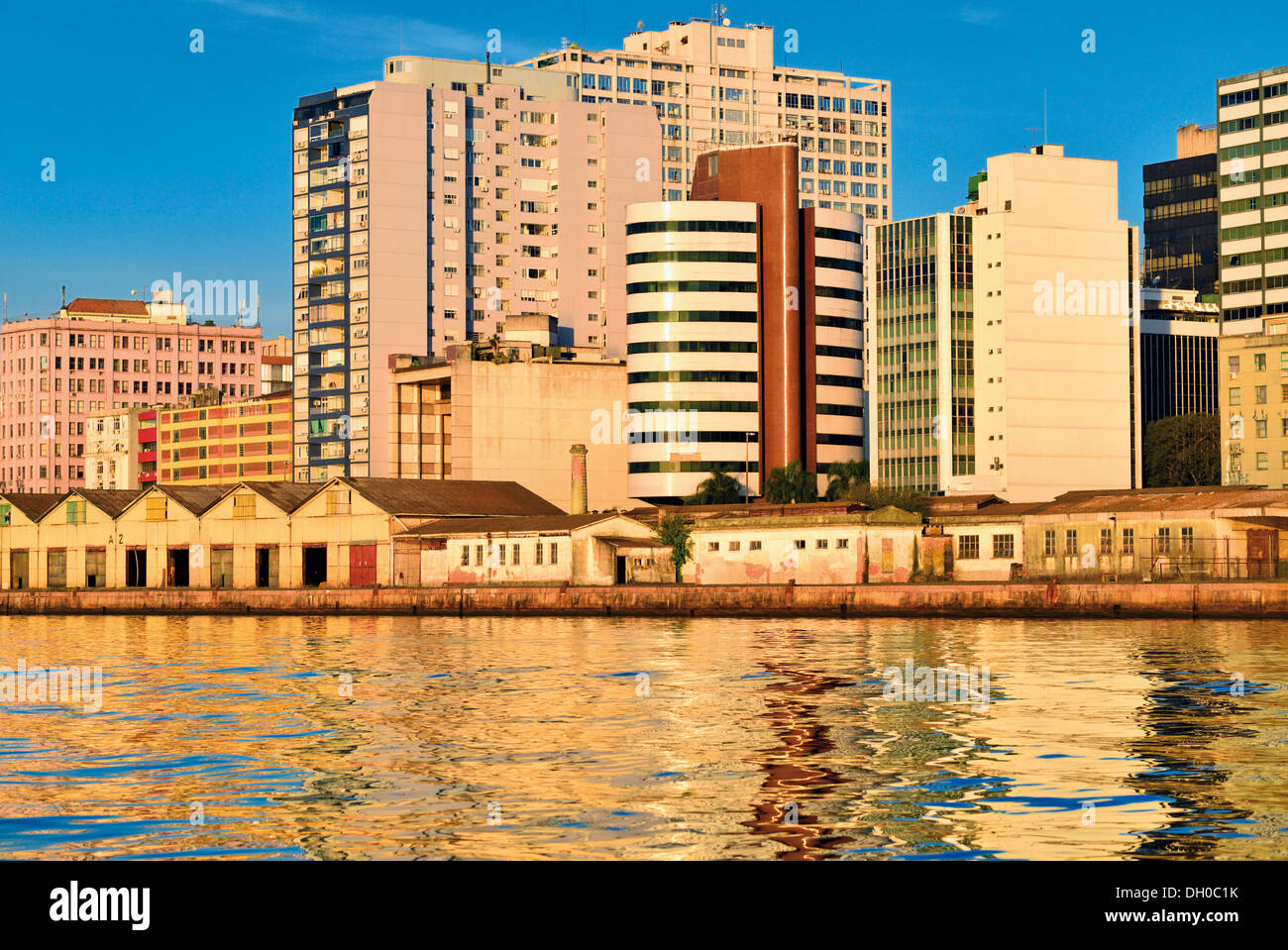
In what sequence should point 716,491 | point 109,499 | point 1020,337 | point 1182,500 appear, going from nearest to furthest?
1. point 1182,500
2. point 109,499
3. point 716,491
4. point 1020,337

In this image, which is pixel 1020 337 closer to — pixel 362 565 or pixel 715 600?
pixel 715 600

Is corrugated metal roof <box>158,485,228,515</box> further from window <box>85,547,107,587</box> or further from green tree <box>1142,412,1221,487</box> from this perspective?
green tree <box>1142,412,1221,487</box>

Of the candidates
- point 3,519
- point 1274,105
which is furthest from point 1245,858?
point 1274,105

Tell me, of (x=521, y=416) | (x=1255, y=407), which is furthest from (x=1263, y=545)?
(x=521, y=416)

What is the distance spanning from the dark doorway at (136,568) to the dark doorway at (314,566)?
55.0 feet

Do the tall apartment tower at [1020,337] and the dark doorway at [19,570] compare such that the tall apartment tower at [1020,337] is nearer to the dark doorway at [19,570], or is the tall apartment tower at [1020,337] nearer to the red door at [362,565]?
the red door at [362,565]

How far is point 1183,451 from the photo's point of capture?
174 metres

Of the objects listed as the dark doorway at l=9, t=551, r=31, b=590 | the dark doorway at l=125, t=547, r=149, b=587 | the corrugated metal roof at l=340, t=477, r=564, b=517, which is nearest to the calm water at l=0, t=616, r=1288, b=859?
the corrugated metal roof at l=340, t=477, r=564, b=517

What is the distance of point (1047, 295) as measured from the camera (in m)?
170

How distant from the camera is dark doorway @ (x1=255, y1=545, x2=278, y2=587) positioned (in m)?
132

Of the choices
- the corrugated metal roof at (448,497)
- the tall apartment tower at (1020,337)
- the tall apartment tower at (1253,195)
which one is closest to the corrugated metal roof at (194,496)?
the corrugated metal roof at (448,497)

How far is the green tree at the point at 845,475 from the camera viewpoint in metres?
171

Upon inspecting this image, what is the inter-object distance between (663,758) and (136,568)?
113 metres

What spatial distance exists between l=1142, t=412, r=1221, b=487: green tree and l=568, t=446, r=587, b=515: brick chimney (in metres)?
65.4
